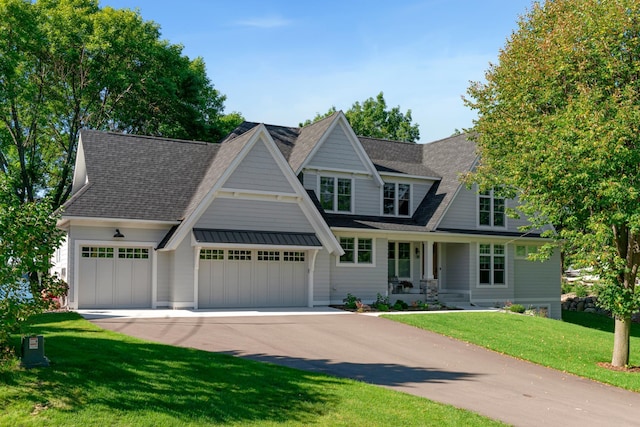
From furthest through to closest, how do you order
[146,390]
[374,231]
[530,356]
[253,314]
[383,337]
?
[374,231]
[253,314]
[383,337]
[530,356]
[146,390]

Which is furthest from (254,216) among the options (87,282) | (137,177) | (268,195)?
(87,282)

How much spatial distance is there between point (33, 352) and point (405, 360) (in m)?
8.26

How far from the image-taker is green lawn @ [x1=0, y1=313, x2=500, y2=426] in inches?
356

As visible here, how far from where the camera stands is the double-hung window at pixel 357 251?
27500mm

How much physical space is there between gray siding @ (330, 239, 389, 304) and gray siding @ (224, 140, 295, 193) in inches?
170

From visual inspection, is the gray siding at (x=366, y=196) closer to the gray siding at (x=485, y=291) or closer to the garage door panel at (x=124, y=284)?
the gray siding at (x=485, y=291)

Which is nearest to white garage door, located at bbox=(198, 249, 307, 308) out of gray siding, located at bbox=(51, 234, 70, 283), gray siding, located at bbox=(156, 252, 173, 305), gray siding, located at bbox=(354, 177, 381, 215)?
gray siding, located at bbox=(156, 252, 173, 305)

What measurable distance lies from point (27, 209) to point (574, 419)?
980 centimetres

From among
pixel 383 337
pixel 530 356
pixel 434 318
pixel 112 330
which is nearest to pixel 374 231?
pixel 434 318

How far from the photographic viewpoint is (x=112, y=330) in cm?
1708

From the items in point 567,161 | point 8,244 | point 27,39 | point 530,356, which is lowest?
point 530,356

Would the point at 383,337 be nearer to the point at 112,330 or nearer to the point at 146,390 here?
the point at 112,330

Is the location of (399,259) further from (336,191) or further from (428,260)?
(336,191)

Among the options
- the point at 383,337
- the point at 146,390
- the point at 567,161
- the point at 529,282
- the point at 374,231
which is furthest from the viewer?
the point at 529,282
